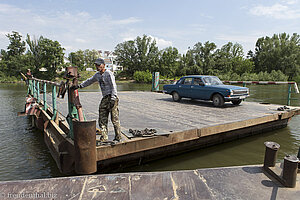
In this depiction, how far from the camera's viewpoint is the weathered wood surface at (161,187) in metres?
2.72

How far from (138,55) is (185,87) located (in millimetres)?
76097

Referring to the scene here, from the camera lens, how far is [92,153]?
3.70 m

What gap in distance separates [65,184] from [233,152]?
5092 mm

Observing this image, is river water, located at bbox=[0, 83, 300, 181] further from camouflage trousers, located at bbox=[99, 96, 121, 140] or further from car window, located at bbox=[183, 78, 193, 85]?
car window, located at bbox=[183, 78, 193, 85]

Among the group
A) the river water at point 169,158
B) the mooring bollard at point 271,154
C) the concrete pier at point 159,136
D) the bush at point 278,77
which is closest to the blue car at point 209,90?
the concrete pier at point 159,136

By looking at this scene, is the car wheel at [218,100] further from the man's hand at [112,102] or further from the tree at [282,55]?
the tree at [282,55]

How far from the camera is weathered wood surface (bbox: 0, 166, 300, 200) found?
8.94ft

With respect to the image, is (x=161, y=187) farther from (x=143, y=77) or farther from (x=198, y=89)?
(x=143, y=77)

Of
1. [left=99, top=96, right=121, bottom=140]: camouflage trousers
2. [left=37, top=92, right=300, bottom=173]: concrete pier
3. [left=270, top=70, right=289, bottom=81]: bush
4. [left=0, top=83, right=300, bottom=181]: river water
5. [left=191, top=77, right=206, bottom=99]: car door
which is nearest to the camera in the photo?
[left=99, top=96, right=121, bottom=140]: camouflage trousers

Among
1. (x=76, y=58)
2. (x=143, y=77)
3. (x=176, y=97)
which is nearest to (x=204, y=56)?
(x=143, y=77)

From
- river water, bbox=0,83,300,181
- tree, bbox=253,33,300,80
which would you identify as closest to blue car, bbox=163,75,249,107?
river water, bbox=0,83,300,181

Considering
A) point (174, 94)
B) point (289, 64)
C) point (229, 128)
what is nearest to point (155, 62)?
point (289, 64)

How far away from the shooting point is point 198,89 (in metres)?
10.0

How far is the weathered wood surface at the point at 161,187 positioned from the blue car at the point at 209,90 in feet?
20.2
